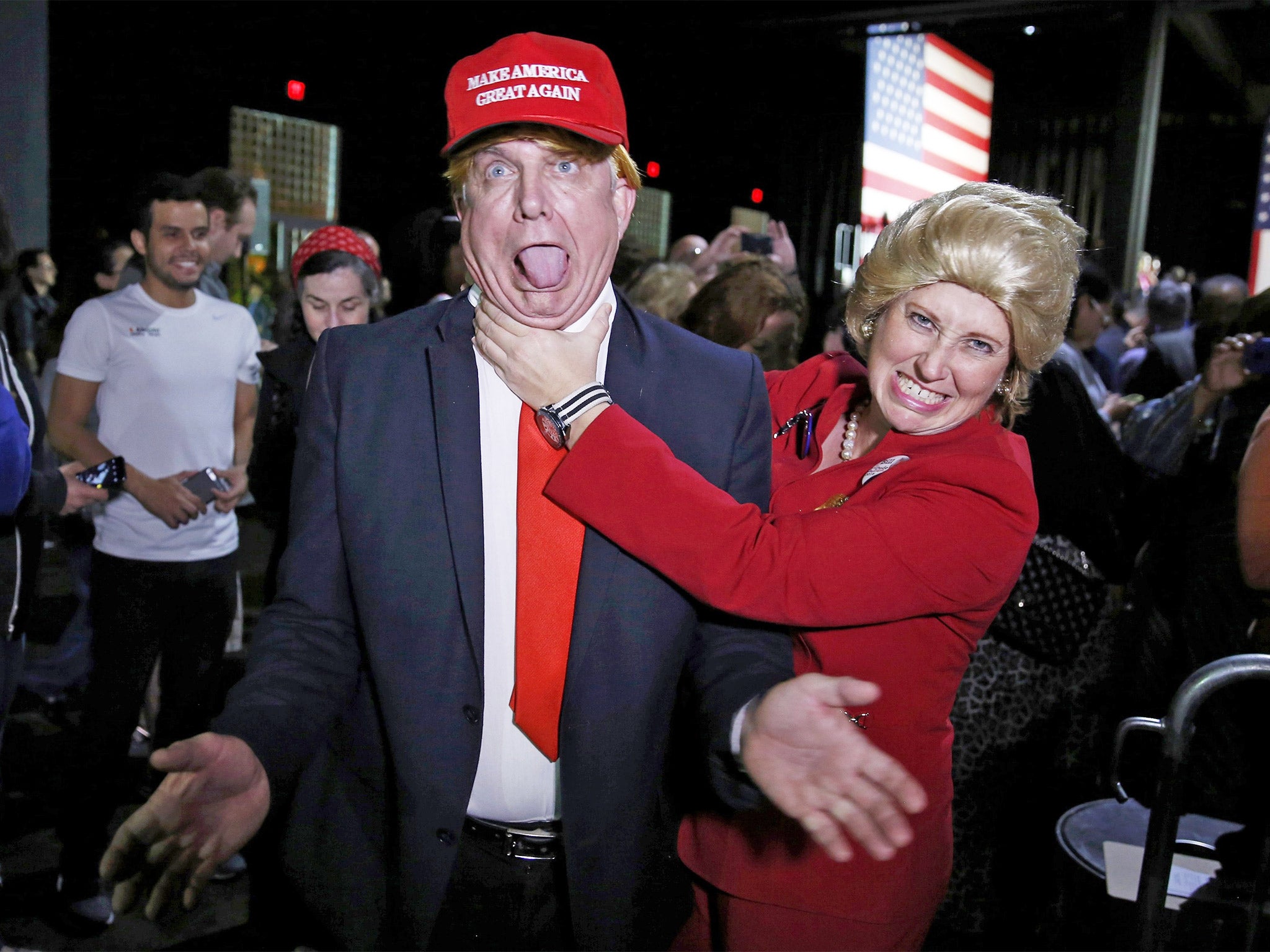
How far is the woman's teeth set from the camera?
1.52 metres

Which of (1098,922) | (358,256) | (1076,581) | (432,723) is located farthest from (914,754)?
(358,256)

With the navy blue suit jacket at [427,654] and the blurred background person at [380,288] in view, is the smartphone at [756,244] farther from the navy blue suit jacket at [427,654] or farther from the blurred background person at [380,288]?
the navy blue suit jacket at [427,654]

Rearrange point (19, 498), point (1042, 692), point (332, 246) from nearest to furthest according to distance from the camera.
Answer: point (19, 498)
point (1042, 692)
point (332, 246)

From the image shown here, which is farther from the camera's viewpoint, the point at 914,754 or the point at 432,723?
the point at 914,754

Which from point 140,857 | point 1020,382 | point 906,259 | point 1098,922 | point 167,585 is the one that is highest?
point 906,259

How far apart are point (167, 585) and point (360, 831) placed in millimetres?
1975

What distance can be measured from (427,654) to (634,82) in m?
7.89

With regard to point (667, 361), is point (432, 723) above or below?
below

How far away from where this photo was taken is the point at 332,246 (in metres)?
2.96

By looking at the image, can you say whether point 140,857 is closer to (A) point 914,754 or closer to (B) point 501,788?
(B) point 501,788

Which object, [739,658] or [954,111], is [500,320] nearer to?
[739,658]

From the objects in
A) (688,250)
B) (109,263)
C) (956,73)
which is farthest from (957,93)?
(109,263)

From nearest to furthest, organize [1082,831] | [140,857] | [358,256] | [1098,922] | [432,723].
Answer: [140,857]
[432,723]
[1098,922]
[1082,831]
[358,256]

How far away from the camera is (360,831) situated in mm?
1333
